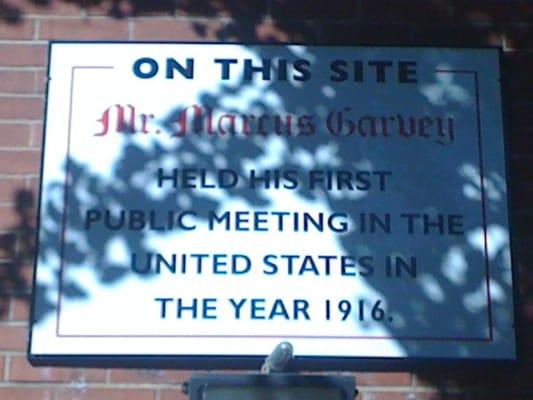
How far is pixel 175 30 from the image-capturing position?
14.3 ft

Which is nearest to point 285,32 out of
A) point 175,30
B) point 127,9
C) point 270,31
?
point 270,31

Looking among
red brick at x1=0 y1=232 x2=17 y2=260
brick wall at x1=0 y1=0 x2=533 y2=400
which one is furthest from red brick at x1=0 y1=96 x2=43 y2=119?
red brick at x1=0 y1=232 x2=17 y2=260

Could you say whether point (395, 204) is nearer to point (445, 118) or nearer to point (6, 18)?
point (445, 118)

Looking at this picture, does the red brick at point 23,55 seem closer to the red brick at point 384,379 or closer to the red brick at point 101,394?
the red brick at point 101,394

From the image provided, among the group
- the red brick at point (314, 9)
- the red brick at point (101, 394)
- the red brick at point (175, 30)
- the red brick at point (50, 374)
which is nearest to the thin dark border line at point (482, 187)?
the red brick at point (314, 9)

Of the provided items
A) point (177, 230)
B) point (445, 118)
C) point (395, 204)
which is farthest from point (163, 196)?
point (445, 118)

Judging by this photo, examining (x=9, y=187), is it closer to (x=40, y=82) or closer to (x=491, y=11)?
(x=40, y=82)

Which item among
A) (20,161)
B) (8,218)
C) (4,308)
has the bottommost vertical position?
(4,308)

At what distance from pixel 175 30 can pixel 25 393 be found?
4.89 ft

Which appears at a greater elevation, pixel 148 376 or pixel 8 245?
pixel 8 245

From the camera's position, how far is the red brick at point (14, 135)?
13.7 feet

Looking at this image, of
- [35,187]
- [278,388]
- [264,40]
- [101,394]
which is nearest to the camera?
[278,388]

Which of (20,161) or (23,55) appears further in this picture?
(23,55)

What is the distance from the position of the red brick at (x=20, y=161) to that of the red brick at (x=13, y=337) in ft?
1.91
